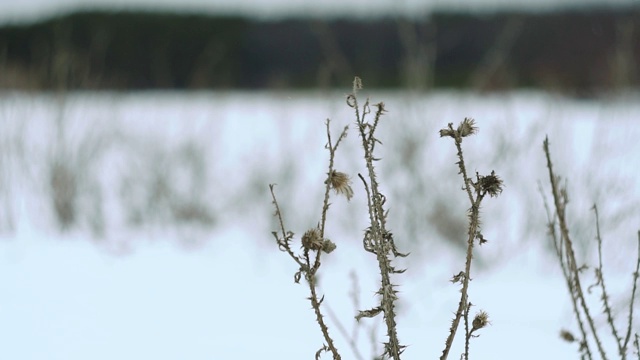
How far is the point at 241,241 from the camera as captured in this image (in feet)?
15.4

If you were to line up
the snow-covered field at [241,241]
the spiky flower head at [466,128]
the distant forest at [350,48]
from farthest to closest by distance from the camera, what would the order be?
1. the distant forest at [350,48]
2. the snow-covered field at [241,241]
3. the spiky flower head at [466,128]

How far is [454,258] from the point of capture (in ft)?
13.4

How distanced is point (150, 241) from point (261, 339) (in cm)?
229

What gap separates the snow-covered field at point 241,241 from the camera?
2.39 meters

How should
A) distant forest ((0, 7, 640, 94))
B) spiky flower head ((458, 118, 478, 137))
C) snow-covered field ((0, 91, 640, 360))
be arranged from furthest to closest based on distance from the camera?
distant forest ((0, 7, 640, 94))
snow-covered field ((0, 91, 640, 360))
spiky flower head ((458, 118, 478, 137))

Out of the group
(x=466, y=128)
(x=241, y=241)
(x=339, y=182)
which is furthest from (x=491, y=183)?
(x=241, y=241)

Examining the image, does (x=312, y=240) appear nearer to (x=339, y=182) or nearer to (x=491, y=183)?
(x=339, y=182)

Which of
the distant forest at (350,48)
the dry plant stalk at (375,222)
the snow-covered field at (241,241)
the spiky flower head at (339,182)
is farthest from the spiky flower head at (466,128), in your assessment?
the distant forest at (350,48)

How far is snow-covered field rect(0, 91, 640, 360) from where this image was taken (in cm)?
239

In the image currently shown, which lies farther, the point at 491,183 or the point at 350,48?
the point at 350,48

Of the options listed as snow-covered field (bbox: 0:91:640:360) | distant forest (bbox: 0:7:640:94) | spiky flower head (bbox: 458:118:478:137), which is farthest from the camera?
distant forest (bbox: 0:7:640:94)

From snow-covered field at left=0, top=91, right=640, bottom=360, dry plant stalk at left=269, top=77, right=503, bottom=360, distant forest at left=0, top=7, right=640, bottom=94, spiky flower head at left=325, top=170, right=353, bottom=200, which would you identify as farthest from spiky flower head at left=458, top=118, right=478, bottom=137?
distant forest at left=0, top=7, right=640, bottom=94

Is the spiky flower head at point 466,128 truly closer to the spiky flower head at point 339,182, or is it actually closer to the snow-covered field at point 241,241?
the spiky flower head at point 339,182

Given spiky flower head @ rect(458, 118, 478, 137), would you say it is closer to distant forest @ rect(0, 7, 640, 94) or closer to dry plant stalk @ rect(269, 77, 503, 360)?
dry plant stalk @ rect(269, 77, 503, 360)
